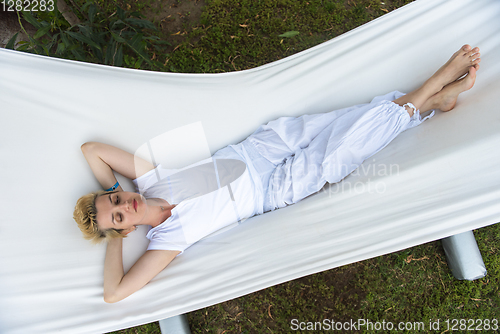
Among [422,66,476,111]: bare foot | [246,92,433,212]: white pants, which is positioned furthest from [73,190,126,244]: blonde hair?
[422,66,476,111]: bare foot

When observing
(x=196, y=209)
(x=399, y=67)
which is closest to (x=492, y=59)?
(x=399, y=67)

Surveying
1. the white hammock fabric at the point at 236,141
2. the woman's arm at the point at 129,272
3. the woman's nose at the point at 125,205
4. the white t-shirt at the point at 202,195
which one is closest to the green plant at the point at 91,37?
the white hammock fabric at the point at 236,141

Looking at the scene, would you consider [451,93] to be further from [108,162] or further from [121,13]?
[121,13]

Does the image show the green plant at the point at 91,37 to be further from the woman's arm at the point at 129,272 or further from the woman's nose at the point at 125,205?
the woman's arm at the point at 129,272

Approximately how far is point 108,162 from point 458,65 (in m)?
1.50

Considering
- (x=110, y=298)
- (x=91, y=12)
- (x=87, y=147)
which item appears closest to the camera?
(x=110, y=298)

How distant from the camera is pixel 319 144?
1.30 metres

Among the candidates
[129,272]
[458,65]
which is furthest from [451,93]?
[129,272]

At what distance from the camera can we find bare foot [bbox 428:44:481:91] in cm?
120

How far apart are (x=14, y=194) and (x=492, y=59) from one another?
2118 millimetres

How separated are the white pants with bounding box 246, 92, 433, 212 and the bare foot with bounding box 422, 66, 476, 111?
0.10 m

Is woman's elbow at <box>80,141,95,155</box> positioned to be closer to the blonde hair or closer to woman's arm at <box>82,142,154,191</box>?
woman's arm at <box>82,142,154,191</box>

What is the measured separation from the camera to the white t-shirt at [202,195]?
1281 millimetres

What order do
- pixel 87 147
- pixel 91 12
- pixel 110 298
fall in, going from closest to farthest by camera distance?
pixel 110 298, pixel 87 147, pixel 91 12
